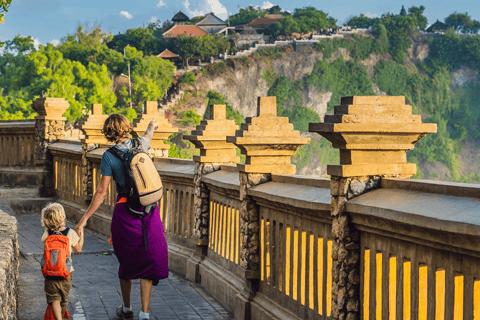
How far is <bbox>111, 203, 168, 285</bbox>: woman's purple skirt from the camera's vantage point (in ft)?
17.3

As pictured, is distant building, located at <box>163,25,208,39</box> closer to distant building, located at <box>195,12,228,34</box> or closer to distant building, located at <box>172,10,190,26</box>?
distant building, located at <box>195,12,228,34</box>

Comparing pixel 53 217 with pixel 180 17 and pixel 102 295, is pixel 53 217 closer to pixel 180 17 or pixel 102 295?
pixel 102 295

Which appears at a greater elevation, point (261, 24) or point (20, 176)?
point (261, 24)

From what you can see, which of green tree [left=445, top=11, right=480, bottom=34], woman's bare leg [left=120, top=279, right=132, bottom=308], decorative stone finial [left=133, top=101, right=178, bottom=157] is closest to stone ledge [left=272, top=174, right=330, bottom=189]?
woman's bare leg [left=120, top=279, right=132, bottom=308]

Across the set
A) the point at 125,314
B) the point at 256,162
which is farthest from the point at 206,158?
the point at 125,314

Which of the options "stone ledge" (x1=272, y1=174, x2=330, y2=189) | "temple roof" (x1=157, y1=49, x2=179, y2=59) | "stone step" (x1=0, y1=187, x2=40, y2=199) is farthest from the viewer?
"temple roof" (x1=157, y1=49, x2=179, y2=59)

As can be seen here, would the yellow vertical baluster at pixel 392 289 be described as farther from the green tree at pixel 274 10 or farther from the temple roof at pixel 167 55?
the green tree at pixel 274 10

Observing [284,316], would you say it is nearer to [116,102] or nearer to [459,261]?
[459,261]

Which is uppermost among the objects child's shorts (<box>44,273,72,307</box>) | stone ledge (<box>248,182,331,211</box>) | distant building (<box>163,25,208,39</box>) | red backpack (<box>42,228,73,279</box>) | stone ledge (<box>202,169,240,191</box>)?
distant building (<box>163,25,208,39</box>)

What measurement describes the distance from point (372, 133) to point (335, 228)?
1.93 feet

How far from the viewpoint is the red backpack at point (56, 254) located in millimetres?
5102

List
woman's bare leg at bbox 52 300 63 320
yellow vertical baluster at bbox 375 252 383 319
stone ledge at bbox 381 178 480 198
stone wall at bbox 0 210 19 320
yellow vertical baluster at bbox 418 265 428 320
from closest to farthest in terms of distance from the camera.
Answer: stone ledge at bbox 381 178 480 198
yellow vertical baluster at bbox 418 265 428 320
yellow vertical baluster at bbox 375 252 383 319
stone wall at bbox 0 210 19 320
woman's bare leg at bbox 52 300 63 320

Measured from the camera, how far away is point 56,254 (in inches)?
201

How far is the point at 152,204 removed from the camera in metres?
5.28
